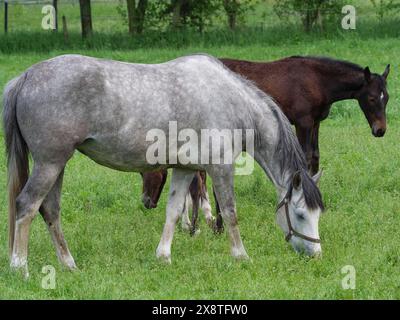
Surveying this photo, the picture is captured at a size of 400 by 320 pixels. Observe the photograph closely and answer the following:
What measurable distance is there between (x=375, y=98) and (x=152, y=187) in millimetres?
2956

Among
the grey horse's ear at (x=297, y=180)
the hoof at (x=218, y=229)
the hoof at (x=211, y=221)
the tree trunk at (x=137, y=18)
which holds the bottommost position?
the tree trunk at (x=137, y=18)

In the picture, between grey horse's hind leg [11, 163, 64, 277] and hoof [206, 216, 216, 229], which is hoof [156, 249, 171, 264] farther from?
hoof [206, 216, 216, 229]

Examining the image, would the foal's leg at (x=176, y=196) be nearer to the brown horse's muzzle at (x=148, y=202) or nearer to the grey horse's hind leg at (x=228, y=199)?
the grey horse's hind leg at (x=228, y=199)

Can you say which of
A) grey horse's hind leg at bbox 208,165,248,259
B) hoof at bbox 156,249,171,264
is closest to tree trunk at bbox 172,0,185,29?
grey horse's hind leg at bbox 208,165,248,259

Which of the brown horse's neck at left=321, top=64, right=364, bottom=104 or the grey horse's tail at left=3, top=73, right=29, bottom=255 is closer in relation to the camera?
the grey horse's tail at left=3, top=73, right=29, bottom=255

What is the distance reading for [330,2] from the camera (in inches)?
1054

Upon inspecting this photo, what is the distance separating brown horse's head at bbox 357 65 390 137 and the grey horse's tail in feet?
15.2

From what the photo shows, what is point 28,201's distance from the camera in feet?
25.9

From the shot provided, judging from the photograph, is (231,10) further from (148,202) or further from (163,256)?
(163,256)

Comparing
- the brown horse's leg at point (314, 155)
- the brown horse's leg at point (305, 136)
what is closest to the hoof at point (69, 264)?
the brown horse's leg at point (305, 136)

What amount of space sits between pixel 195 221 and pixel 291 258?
1.79 meters

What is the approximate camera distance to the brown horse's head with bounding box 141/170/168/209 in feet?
33.5

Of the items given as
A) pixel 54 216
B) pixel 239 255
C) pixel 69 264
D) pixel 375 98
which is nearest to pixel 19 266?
pixel 69 264

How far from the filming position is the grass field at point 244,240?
24.7 feet
